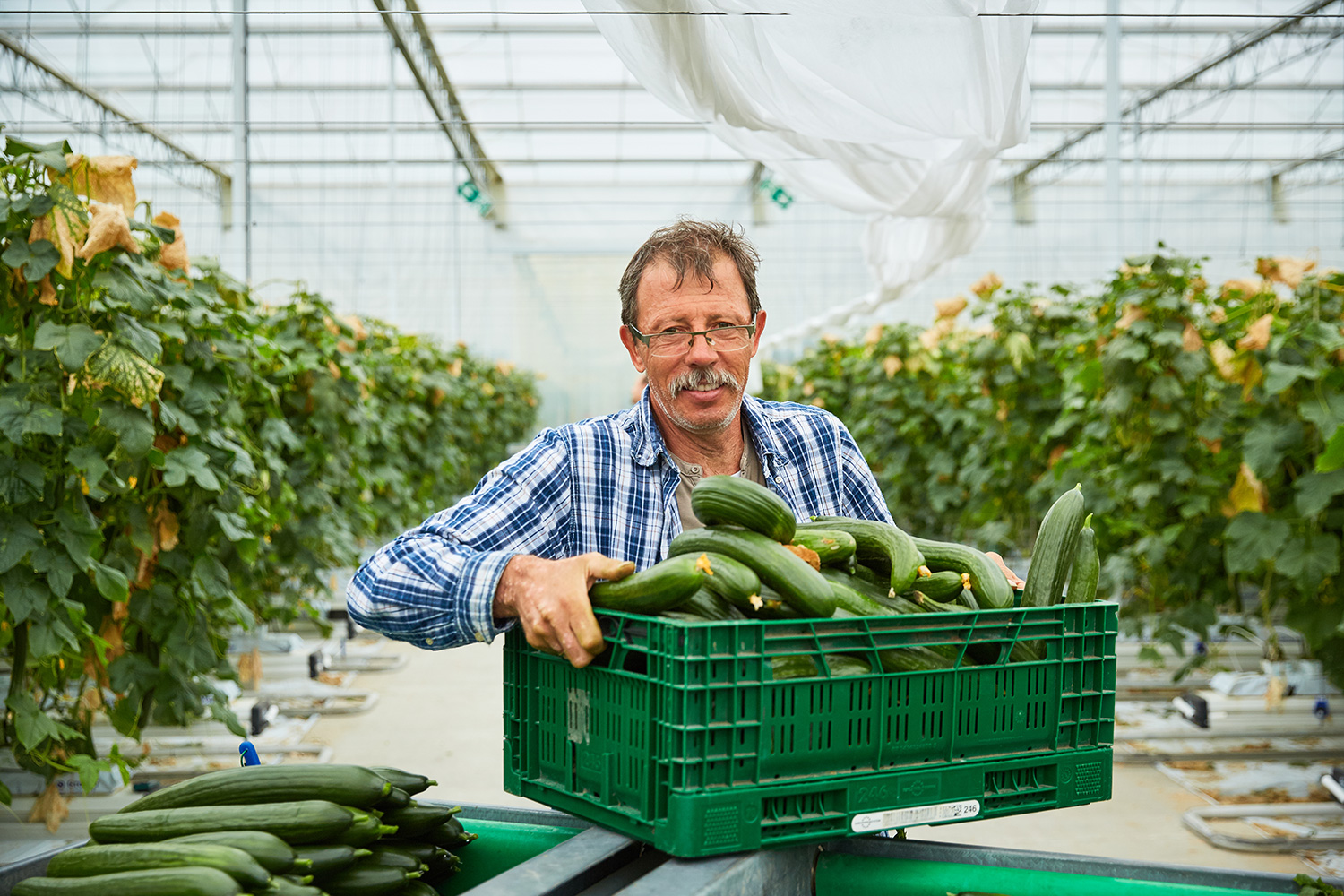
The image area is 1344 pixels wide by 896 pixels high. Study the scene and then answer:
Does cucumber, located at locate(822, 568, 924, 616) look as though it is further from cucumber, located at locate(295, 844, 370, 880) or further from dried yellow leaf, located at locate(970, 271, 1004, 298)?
dried yellow leaf, located at locate(970, 271, 1004, 298)

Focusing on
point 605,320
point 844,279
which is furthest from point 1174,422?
point 605,320

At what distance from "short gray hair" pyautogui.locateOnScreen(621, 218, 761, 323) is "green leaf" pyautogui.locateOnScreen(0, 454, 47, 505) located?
1.83 metres

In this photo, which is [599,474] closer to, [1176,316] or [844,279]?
[1176,316]

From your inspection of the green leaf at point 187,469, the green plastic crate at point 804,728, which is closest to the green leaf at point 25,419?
the green leaf at point 187,469

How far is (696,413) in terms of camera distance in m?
2.13

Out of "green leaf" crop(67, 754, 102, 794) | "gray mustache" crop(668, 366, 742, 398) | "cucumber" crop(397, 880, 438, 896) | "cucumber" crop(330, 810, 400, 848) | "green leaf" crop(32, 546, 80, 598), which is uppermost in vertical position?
"gray mustache" crop(668, 366, 742, 398)

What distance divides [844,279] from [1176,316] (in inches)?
660

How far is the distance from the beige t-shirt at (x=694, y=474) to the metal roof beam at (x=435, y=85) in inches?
325

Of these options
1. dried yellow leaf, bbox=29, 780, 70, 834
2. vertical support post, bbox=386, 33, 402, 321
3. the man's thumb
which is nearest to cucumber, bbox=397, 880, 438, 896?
the man's thumb

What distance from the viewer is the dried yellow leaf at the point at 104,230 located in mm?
2963

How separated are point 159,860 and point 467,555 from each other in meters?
0.63

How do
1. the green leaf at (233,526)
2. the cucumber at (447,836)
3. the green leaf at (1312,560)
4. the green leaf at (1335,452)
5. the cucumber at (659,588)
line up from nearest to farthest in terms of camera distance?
the cucumber at (659,588)
the cucumber at (447,836)
the green leaf at (1335,452)
the green leaf at (233,526)
the green leaf at (1312,560)

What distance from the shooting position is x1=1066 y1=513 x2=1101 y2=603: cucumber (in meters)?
1.66

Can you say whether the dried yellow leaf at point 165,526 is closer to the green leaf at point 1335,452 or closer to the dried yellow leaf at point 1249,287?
the green leaf at point 1335,452
